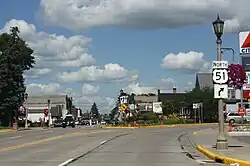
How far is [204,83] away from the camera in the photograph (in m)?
121

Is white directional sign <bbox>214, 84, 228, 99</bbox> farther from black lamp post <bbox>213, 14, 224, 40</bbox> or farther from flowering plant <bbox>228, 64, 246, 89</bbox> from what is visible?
flowering plant <bbox>228, 64, 246, 89</bbox>

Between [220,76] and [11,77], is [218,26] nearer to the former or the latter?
[220,76]

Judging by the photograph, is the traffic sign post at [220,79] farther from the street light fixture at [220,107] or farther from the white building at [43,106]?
the white building at [43,106]

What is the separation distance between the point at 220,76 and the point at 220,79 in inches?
5.3

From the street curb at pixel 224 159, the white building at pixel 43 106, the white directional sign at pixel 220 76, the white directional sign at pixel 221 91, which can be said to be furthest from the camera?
the white building at pixel 43 106

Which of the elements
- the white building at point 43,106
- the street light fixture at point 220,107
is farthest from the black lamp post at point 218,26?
the white building at point 43,106

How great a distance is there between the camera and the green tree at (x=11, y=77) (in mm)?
77562

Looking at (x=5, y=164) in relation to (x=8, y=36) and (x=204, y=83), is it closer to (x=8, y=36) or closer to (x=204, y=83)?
(x=8, y=36)

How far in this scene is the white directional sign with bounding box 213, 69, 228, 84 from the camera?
22.0 m

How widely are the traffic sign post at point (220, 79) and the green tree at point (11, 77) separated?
58853 mm

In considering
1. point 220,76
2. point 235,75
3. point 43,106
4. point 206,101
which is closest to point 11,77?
point 206,101

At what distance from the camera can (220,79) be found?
22.1 metres

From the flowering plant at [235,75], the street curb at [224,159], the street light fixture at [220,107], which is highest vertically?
the flowering plant at [235,75]

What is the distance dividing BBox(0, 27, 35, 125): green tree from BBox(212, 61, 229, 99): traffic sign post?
58853 mm
